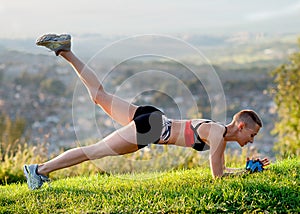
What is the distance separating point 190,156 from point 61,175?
193 centimetres

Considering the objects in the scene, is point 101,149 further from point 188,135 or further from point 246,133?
point 246,133

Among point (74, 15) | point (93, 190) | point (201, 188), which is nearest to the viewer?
point (201, 188)

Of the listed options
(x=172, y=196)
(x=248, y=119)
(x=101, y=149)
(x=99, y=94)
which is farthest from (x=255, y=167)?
(x=99, y=94)

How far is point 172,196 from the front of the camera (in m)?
4.20

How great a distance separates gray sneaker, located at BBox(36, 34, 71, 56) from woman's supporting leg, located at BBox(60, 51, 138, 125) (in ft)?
0.22

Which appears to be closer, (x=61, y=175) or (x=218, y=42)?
(x=61, y=175)

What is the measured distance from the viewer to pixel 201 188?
4359 mm

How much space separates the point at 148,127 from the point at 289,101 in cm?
467

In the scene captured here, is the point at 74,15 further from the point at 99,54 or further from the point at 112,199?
the point at 112,199

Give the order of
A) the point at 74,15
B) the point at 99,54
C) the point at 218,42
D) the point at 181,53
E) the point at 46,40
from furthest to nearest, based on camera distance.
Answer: the point at 74,15
the point at 218,42
the point at 181,53
the point at 99,54
the point at 46,40

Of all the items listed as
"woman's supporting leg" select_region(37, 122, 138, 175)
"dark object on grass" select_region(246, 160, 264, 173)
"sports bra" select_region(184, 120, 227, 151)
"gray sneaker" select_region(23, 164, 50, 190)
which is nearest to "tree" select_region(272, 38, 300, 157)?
"dark object on grass" select_region(246, 160, 264, 173)

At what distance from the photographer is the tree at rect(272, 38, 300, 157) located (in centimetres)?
878

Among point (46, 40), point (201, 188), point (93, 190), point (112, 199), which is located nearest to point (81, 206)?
point (112, 199)

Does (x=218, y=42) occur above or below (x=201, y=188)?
above
